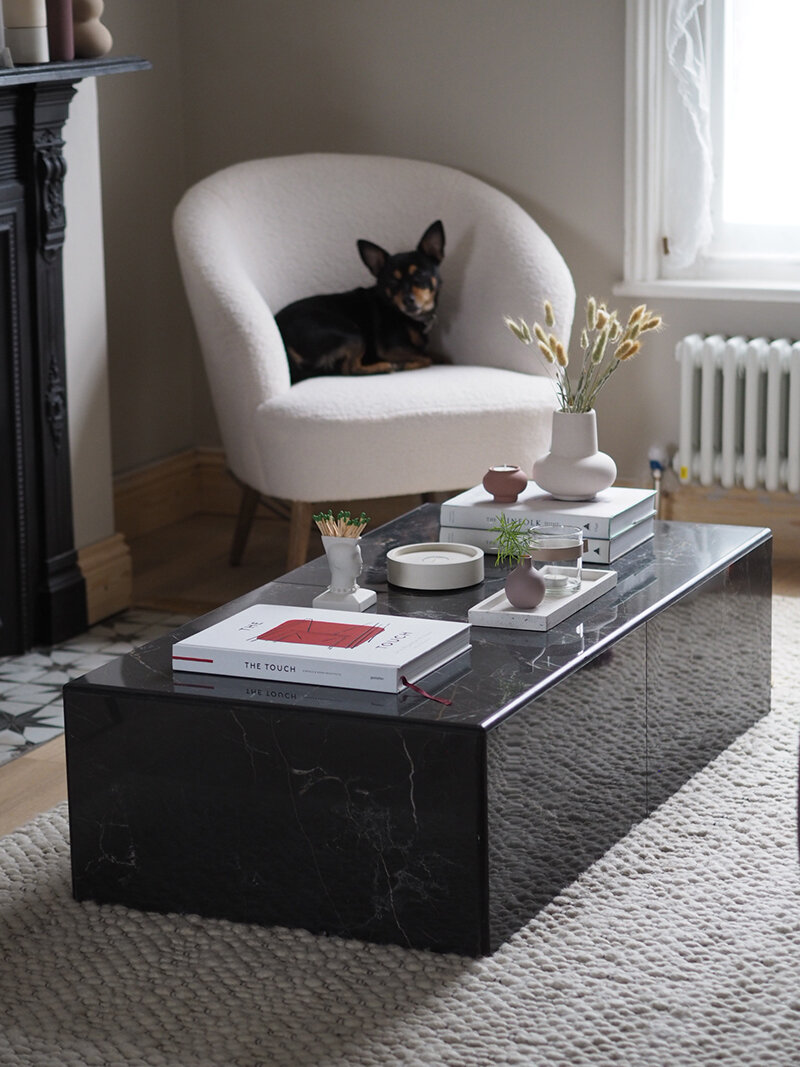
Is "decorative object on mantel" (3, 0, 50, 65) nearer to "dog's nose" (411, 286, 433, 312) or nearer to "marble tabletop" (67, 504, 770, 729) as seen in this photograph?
"dog's nose" (411, 286, 433, 312)

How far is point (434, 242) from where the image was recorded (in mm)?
3740

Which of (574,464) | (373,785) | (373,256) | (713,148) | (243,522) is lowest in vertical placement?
(243,522)

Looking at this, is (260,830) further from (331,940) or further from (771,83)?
(771,83)

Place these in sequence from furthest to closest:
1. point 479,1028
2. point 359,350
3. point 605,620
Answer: point 359,350 → point 605,620 → point 479,1028

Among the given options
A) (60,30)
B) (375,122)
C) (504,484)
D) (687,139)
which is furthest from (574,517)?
(375,122)

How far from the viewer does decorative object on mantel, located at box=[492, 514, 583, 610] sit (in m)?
2.15

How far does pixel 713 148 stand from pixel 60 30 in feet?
5.46

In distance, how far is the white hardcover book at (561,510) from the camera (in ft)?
8.11

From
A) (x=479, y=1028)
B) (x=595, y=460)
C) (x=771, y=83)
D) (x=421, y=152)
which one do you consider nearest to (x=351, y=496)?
(x=595, y=460)

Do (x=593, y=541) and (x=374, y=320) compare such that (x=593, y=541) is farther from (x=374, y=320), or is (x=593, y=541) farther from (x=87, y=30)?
(x=87, y=30)

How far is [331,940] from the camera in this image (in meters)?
1.96

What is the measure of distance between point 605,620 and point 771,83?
6.94 ft

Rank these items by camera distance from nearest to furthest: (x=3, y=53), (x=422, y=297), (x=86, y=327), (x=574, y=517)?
(x=574, y=517)
(x=3, y=53)
(x=86, y=327)
(x=422, y=297)

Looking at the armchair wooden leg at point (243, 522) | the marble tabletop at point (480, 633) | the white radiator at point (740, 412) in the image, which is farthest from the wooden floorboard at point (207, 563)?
the marble tabletop at point (480, 633)
